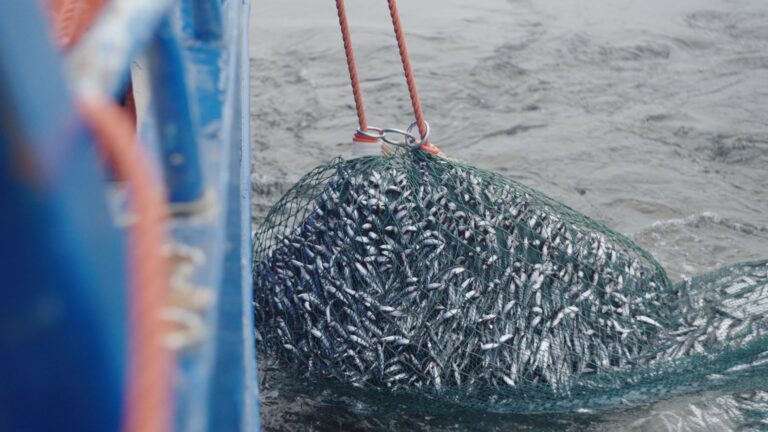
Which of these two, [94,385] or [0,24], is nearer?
[0,24]

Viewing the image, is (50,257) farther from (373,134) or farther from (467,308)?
(373,134)

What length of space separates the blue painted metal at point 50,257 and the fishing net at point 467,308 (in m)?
2.35

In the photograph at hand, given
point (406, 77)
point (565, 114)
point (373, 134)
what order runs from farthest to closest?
point (565, 114) < point (373, 134) < point (406, 77)

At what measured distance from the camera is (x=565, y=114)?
712 centimetres

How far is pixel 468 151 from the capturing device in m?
6.59

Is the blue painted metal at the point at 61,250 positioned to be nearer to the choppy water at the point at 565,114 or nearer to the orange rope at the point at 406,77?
the orange rope at the point at 406,77

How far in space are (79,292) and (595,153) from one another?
6.06 meters

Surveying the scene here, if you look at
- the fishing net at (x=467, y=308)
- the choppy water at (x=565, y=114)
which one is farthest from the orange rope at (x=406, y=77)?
the choppy water at (x=565, y=114)

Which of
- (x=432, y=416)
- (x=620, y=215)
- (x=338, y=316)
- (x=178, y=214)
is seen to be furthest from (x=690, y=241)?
(x=178, y=214)

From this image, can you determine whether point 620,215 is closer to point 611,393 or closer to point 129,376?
point 611,393

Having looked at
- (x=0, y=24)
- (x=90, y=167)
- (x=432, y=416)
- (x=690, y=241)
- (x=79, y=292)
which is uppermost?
(x=0, y=24)

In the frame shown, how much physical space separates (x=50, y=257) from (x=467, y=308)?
2573 millimetres

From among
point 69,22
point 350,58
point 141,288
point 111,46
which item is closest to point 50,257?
point 141,288

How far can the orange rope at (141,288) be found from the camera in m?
0.86
